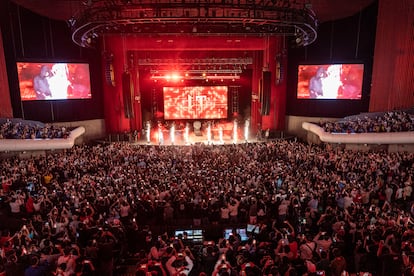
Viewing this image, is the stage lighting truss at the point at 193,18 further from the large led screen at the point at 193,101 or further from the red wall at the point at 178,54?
the large led screen at the point at 193,101

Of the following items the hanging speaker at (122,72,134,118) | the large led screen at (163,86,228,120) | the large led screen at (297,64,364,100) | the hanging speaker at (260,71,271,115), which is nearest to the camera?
the hanging speaker at (260,71,271,115)

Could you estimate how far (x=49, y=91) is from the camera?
72.7 feet

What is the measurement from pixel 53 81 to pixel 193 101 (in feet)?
32.3

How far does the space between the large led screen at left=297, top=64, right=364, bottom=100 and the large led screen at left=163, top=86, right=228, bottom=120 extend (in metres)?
5.95

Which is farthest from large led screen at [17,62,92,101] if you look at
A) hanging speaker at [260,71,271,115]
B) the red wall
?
hanging speaker at [260,71,271,115]

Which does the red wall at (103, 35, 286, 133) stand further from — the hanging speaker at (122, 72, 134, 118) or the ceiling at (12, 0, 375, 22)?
the ceiling at (12, 0, 375, 22)

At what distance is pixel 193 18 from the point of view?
1177 centimetres

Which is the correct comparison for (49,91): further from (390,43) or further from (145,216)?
(390,43)

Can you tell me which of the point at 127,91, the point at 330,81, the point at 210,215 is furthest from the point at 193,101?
the point at 210,215

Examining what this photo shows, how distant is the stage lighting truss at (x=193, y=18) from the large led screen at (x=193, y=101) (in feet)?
27.2

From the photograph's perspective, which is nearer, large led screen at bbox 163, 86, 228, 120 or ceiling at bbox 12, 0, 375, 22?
ceiling at bbox 12, 0, 375, 22

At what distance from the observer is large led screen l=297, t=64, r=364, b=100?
22016 millimetres

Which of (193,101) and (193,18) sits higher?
(193,18)

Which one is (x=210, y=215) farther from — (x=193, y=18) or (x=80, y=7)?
(x=80, y=7)
